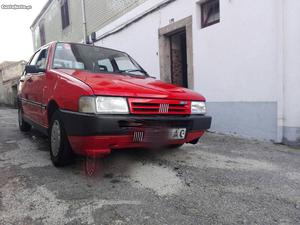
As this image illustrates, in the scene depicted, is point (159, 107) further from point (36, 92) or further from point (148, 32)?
point (148, 32)

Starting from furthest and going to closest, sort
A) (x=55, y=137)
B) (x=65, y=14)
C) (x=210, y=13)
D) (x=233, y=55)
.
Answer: (x=65, y=14), (x=210, y=13), (x=233, y=55), (x=55, y=137)

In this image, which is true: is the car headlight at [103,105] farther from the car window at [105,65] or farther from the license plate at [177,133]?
the car window at [105,65]

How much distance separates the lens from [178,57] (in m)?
7.82

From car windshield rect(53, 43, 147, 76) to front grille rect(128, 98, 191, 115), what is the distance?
1.08 meters

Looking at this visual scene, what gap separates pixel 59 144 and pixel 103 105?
88 cm

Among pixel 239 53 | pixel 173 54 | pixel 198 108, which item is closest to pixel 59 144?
pixel 198 108

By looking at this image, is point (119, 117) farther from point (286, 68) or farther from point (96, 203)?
point (286, 68)

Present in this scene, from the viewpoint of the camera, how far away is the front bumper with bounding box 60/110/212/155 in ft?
8.55

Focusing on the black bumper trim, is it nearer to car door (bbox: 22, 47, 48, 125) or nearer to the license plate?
the license plate

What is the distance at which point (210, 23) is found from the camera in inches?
246

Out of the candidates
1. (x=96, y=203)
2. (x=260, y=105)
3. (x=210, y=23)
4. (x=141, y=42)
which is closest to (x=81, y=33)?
(x=141, y=42)

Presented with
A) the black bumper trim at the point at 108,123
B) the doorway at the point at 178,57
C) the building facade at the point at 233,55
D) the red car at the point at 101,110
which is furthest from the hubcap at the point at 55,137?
the doorway at the point at 178,57

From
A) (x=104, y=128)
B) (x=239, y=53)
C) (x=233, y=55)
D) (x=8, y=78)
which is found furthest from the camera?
(x=8, y=78)

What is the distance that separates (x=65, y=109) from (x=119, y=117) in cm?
68
